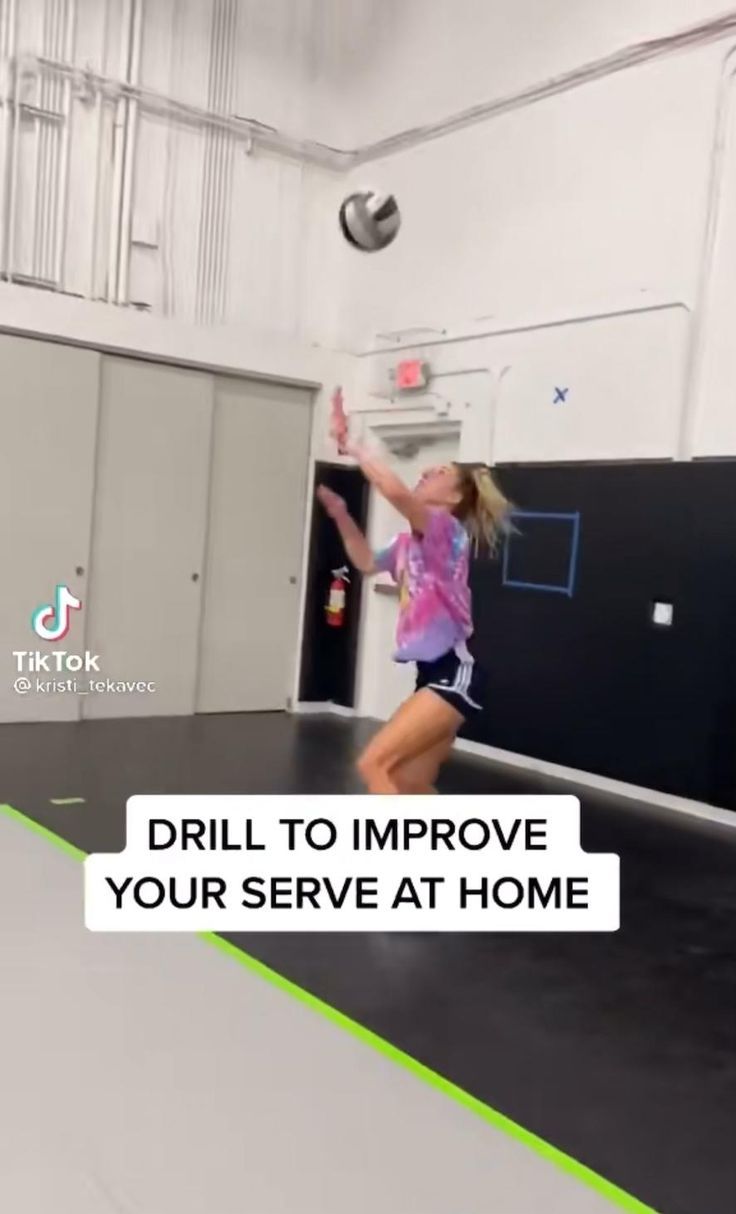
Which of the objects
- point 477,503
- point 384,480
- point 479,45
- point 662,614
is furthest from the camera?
point 479,45

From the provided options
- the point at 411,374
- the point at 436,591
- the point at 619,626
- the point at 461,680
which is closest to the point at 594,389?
the point at 619,626

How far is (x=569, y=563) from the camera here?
557 centimetres

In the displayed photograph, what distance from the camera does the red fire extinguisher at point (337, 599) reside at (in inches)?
285

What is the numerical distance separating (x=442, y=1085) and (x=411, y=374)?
16.2 feet

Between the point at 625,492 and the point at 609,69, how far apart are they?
2.30 meters

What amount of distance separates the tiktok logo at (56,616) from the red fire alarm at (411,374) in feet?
7.89

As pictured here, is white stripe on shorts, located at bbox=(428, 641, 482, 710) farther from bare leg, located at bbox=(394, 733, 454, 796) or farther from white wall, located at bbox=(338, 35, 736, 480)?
white wall, located at bbox=(338, 35, 736, 480)

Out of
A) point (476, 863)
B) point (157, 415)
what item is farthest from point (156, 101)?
point (476, 863)

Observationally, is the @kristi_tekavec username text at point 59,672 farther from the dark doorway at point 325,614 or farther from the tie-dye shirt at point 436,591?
the tie-dye shirt at point 436,591

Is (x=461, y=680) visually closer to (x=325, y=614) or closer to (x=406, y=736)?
(x=406, y=736)

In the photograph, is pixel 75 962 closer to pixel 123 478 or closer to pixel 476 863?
pixel 476 863

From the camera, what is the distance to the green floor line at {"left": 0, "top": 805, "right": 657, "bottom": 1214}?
1956 mm

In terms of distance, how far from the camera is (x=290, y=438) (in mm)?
7188

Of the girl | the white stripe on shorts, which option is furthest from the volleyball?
the white stripe on shorts
